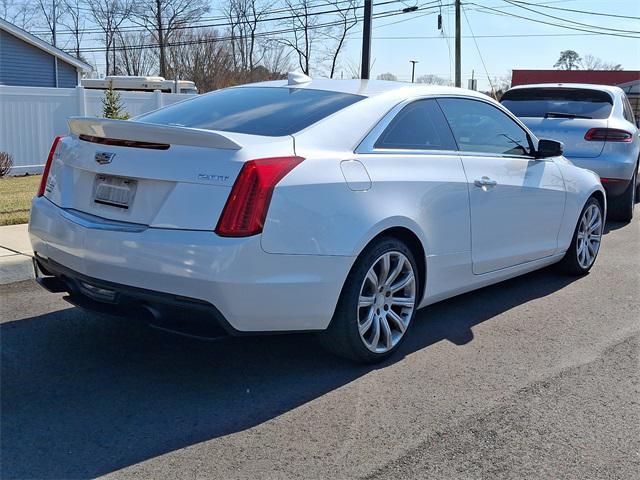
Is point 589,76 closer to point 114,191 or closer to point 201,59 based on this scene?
point 201,59

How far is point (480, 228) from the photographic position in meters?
4.94

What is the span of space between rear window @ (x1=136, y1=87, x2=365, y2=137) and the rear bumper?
0.81m

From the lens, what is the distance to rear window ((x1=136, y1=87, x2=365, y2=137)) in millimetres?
4156

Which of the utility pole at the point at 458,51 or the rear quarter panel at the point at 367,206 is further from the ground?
the utility pole at the point at 458,51

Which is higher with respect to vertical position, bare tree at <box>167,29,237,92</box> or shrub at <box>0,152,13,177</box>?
bare tree at <box>167,29,237,92</box>

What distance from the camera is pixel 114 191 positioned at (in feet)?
12.5

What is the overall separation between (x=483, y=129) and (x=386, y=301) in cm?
179

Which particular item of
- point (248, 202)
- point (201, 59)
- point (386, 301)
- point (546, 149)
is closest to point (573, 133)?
point (546, 149)

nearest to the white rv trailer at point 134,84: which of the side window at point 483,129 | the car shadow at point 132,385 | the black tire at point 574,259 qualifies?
the black tire at point 574,259

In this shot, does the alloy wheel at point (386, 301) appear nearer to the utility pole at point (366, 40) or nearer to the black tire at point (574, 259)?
the black tire at point (574, 259)

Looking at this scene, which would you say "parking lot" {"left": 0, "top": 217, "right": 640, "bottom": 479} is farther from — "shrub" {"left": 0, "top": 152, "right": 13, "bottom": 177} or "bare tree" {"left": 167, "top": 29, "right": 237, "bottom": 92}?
"bare tree" {"left": 167, "top": 29, "right": 237, "bottom": 92}

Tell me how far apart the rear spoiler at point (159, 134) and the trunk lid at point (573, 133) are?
629 centimetres

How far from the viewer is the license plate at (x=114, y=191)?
12.3 ft

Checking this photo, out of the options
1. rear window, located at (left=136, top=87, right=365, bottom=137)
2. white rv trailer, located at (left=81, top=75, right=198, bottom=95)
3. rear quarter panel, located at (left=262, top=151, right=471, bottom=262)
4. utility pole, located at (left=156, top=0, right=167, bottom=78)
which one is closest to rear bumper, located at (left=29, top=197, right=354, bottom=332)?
rear quarter panel, located at (left=262, top=151, right=471, bottom=262)
